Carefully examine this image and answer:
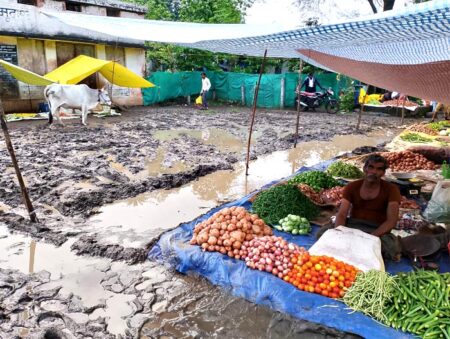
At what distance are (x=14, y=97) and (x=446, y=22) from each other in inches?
581

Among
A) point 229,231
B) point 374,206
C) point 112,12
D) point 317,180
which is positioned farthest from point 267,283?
point 112,12

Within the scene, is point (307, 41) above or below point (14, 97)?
above

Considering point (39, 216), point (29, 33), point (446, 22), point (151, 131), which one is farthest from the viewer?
point (29, 33)

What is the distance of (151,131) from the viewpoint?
12.0 m

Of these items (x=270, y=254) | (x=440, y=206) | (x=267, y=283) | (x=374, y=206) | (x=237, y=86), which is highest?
(x=237, y=86)

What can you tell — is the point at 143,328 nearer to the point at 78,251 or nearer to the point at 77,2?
the point at 78,251

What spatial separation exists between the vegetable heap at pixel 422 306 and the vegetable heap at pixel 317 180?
2.70 metres

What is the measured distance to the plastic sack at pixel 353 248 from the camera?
3.29m

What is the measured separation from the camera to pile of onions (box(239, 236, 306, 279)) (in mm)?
3467

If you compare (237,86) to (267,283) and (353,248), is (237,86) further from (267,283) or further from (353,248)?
(267,283)

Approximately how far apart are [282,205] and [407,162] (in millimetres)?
3712

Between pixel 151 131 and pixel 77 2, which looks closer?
pixel 151 131

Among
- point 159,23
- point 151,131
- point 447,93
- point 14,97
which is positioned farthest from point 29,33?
point 447,93

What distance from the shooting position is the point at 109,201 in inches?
231
